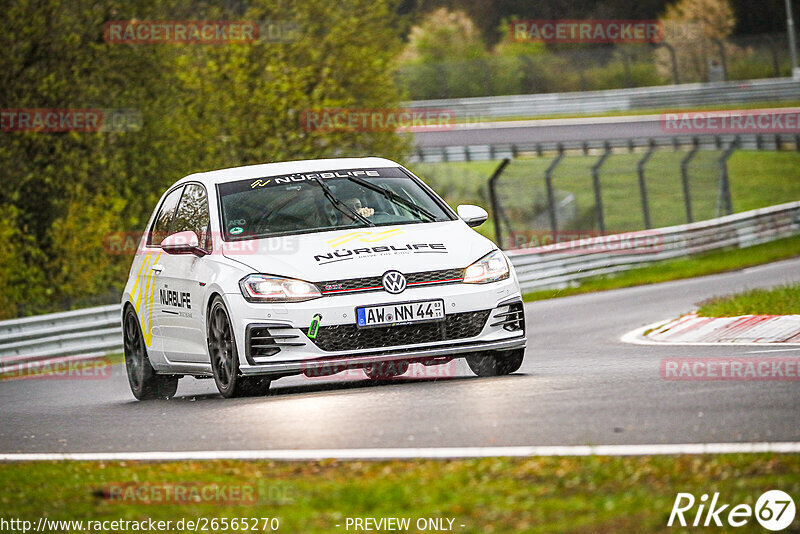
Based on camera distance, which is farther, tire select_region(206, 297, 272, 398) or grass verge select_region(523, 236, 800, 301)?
grass verge select_region(523, 236, 800, 301)

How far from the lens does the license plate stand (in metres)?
10.0

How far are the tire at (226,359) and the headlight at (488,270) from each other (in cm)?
160

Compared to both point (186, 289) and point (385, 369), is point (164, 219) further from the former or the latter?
point (385, 369)

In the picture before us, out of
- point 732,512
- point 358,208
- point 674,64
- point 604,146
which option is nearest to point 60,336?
point 358,208

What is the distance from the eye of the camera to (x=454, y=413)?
27.1 feet

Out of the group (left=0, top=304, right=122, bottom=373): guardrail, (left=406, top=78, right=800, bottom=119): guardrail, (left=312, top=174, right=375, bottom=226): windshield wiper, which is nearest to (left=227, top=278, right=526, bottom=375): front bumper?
(left=312, top=174, right=375, bottom=226): windshield wiper

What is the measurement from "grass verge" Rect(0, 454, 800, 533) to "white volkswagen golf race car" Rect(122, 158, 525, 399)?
297 cm

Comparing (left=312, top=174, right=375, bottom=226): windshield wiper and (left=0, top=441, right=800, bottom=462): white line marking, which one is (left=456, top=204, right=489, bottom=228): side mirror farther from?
(left=0, top=441, right=800, bottom=462): white line marking

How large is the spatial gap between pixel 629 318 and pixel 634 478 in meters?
12.3

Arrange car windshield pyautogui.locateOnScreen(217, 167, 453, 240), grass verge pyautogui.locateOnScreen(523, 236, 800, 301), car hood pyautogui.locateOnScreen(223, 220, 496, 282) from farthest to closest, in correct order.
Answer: grass verge pyautogui.locateOnScreen(523, 236, 800, 301) < car windshield pyautogui.locateOnScreen(217, 167, 453, 240) < car hood pyautogui.locateOnScreen(223, 220, 496, 282)

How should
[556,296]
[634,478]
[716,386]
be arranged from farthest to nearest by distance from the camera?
[556,296]
[716,386]
[634,478]

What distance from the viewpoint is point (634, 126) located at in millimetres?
53469

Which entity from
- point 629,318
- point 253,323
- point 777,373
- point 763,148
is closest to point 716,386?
point 777,373

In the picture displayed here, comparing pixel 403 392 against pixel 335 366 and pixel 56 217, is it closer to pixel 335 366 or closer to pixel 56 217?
pixel 335 366
